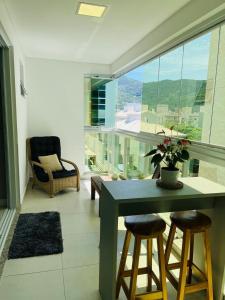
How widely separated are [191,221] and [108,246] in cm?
65

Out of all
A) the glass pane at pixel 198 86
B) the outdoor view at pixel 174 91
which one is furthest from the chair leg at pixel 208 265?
the outdoor view at pixel 174 91

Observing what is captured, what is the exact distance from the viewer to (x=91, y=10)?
256cm

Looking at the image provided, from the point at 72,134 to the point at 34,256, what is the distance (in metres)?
3.18

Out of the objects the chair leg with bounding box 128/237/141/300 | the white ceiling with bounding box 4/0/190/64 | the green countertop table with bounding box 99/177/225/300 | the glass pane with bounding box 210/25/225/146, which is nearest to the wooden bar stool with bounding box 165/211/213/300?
the green countertop table with bounding box 99/177/225/300

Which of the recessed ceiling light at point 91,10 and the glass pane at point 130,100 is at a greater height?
the recessed ceiling light at point 91,10

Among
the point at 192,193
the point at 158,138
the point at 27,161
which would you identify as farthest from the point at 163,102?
the point at 27,161

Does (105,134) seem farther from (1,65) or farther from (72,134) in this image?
(1,65)

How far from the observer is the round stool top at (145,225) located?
1.63 m

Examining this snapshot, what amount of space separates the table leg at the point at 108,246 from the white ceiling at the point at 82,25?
200 cm

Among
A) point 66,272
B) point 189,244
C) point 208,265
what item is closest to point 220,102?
point 189,244

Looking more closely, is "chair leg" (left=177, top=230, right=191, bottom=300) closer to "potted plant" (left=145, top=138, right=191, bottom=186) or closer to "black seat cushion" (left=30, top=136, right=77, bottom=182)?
"potted plant" (left=145, top=138, right=191, bottom=186)

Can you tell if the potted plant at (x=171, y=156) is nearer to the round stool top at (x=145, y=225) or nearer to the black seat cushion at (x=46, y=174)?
the round stool top at (x=145, y=225)

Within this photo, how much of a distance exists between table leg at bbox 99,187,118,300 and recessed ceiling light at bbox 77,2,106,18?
1945 millimetres

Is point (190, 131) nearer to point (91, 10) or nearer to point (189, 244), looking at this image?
point (189, 244)
